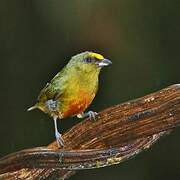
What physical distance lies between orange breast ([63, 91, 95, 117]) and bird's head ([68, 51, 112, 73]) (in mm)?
46

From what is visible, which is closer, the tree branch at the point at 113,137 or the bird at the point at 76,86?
the tree branch at the point at 113,137

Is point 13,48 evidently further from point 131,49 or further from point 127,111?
point 127,111

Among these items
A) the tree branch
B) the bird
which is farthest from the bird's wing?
the tree branch

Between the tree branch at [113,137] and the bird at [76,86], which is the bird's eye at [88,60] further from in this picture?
the tree branch at [113,137]

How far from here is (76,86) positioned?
2.84 feet

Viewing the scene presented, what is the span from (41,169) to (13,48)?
1.63ft

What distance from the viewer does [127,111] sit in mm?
754

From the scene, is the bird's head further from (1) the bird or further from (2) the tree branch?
(2) the tree branch

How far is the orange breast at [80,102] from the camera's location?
2.78ft

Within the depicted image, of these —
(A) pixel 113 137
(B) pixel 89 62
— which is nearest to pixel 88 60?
(B) pixel 89 62

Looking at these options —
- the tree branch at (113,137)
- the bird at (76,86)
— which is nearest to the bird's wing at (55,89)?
the bird at (76,86)

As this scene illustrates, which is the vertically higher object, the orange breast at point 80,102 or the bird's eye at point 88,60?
the bird's eye at point 88,60

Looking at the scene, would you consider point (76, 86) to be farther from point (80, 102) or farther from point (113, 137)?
point (113, 137)

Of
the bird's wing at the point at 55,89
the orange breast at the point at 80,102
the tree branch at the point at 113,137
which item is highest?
the bird's wing at the point at 55,89
